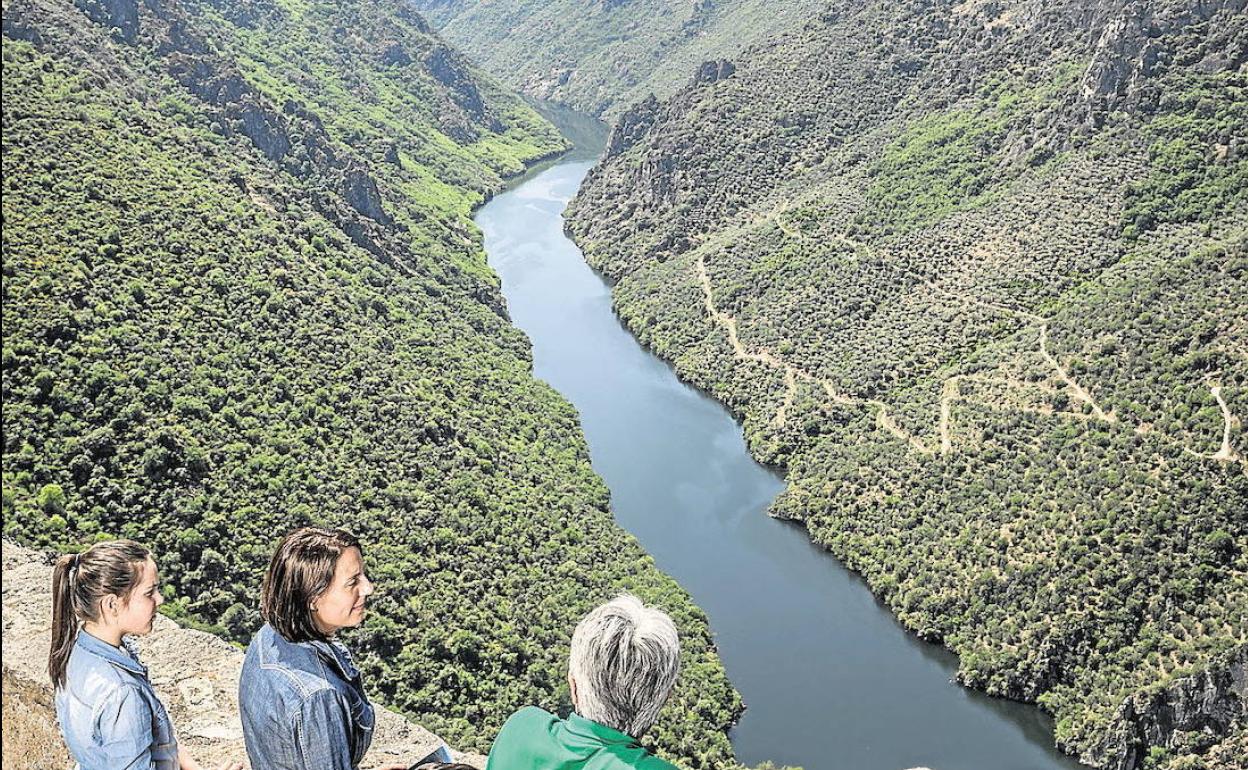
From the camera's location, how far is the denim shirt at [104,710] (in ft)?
19.7

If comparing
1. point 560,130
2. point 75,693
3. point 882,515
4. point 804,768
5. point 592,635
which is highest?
point 592,635

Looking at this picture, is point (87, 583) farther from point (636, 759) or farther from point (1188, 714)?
point (1188, 714)

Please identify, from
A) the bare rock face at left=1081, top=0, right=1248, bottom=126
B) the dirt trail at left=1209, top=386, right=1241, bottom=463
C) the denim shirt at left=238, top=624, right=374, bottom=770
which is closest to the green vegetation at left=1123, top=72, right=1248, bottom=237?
the bare rock face at left=1081, top=0, right=1248, bottom=126

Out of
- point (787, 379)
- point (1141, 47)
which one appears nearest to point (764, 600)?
point (787, 379)

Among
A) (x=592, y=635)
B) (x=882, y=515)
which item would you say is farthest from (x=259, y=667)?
(x=882, y=515)

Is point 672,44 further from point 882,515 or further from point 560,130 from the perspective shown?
point 882,515

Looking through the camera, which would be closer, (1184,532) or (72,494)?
(72,494)

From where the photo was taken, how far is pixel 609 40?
146375 millimetres

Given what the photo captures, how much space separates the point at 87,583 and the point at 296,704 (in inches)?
51.3

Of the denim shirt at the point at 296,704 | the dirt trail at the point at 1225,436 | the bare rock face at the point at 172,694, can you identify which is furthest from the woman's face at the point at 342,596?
the dirt trail at the point at 1225,436

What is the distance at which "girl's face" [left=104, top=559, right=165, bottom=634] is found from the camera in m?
6.02

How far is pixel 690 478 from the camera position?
52.6 metres

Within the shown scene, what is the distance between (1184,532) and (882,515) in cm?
1138

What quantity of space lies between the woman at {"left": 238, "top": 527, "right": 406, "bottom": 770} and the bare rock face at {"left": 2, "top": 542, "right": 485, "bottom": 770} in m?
5.86
